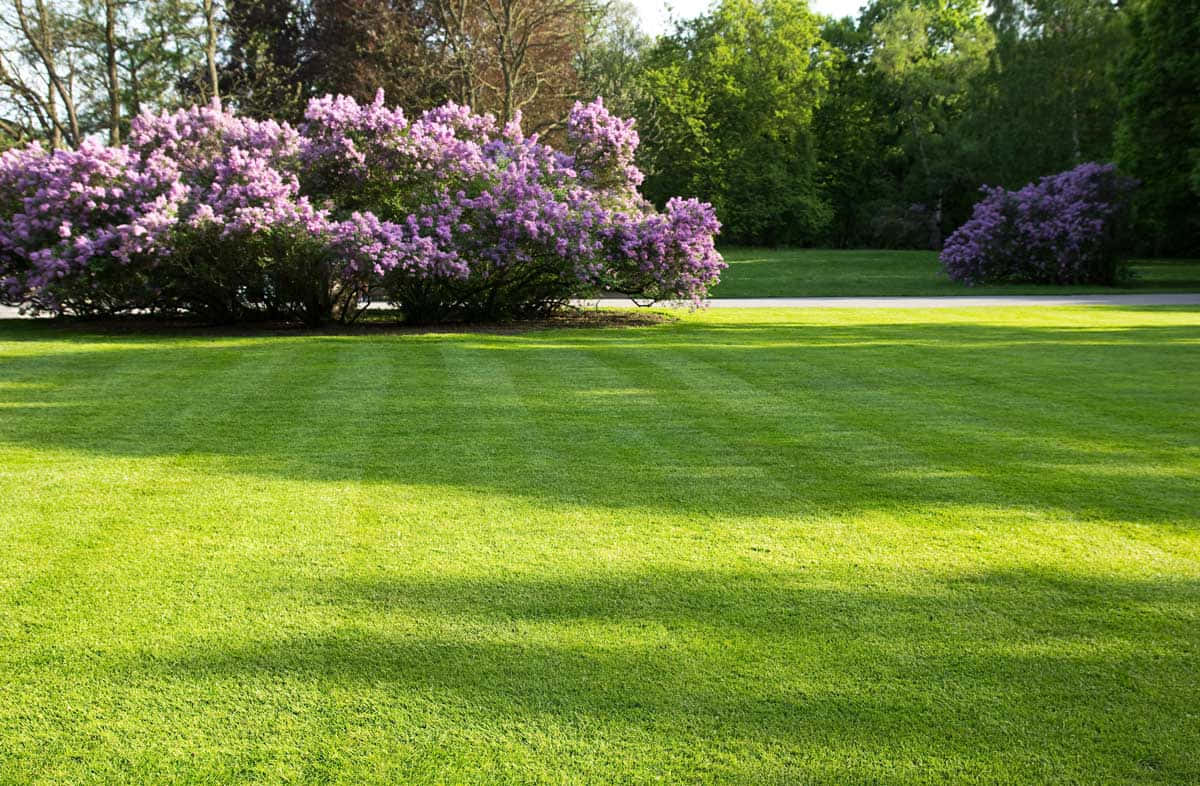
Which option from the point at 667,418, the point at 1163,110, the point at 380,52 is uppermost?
the point at 380,52

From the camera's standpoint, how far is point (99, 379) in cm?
873

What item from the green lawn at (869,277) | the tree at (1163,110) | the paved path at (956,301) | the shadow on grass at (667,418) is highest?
the tree at (1163,110)

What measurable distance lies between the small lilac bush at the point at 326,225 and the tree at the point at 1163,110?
16936mm

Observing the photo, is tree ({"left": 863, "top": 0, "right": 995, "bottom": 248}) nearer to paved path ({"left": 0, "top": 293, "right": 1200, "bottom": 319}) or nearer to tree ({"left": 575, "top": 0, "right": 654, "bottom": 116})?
tree ({"left": 575, "top": 0, "right": 654, "bottom": 116})

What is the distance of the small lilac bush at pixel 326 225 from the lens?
12.4 m

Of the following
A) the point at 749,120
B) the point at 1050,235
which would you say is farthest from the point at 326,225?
the point at 749,120

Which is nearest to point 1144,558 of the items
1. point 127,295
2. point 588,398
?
point 588,398

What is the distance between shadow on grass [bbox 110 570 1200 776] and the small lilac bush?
9627 mm

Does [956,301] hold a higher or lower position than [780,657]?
higher

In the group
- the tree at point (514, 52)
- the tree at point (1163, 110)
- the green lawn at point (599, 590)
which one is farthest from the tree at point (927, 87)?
the green lawn at point (599, 590)

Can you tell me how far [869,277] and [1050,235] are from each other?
4.77 m

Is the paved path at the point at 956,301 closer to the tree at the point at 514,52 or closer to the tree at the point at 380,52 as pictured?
the tree at the point at 514,52

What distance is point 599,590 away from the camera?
3680 millimetres

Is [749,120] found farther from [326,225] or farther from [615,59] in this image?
[326,225]
